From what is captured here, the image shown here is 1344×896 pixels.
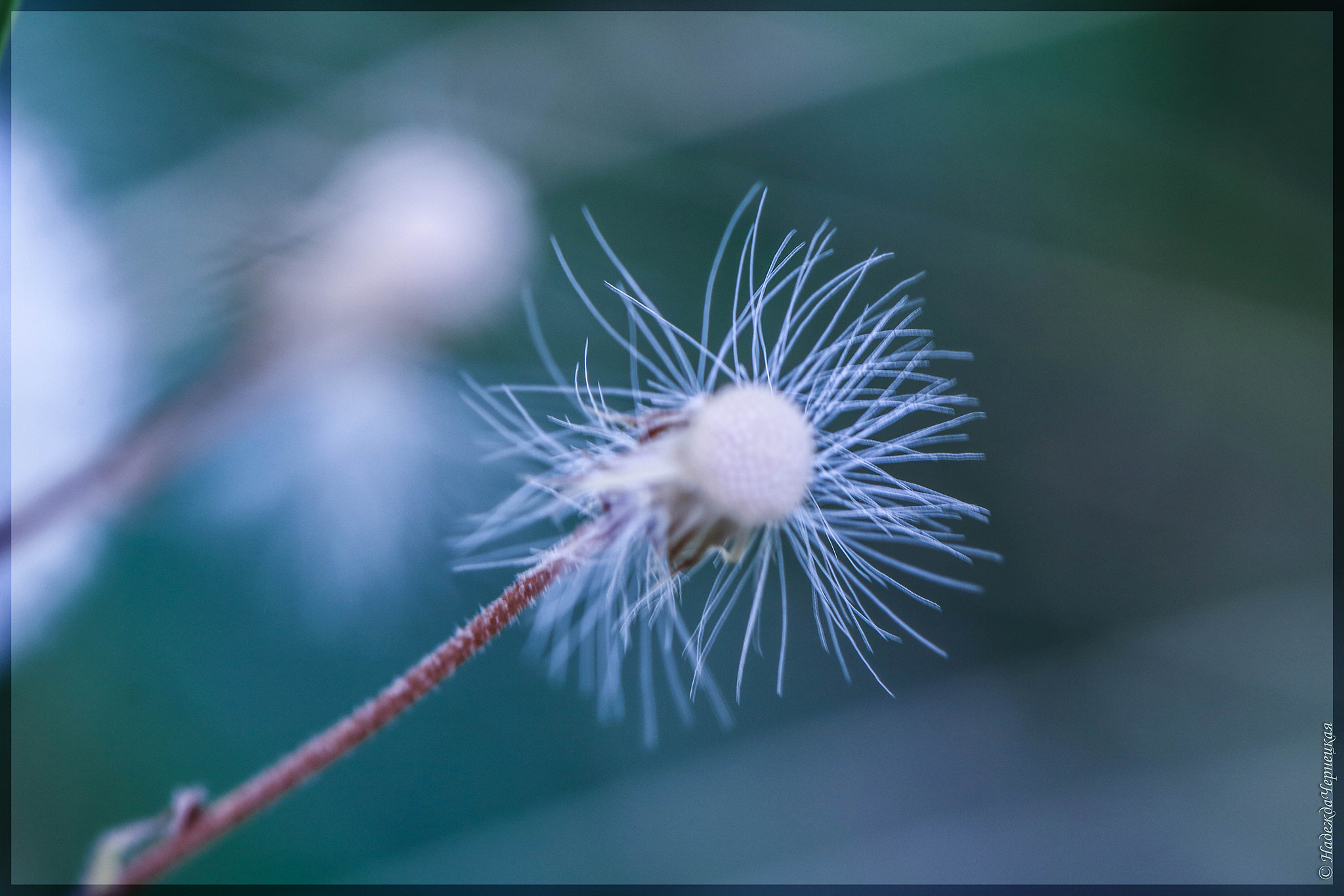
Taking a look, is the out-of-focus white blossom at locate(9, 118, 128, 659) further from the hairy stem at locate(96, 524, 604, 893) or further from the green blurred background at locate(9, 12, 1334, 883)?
the hairy stem at locate(96, 524, 604, 893)

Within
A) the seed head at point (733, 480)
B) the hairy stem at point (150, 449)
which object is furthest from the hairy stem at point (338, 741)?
the hairy stem at point (150, 449)

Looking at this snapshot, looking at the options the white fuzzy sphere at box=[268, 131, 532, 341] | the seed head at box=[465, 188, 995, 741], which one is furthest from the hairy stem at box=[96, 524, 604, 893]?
the white fuzzy sphere at box=[268, 131, 532, 341]

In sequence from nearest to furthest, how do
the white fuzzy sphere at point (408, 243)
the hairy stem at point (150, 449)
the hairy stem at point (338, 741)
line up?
the hairy stem at point (338, 741) → the hairy stem at point (150, 449) → the white fuzzy sphere at point (408, 243)

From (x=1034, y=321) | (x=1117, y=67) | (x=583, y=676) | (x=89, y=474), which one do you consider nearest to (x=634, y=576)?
(x=583, y=676)

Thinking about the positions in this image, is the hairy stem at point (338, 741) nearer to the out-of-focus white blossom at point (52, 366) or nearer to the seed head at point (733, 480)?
the seed head at point (733, 480)

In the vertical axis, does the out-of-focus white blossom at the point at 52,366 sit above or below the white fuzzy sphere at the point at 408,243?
below

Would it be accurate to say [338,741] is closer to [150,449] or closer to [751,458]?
[751,458]

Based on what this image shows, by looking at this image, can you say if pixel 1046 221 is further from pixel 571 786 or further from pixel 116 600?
pixel 116 600
